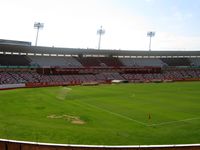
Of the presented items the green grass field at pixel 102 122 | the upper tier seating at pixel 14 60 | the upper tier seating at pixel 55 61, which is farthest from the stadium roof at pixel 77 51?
the green grass field at pixel 102 122

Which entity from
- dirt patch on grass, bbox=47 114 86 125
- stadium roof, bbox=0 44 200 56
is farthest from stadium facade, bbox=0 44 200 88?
dirt patch on grass, bbox=47 114 86 125

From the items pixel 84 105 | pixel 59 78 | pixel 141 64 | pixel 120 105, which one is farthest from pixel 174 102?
pixel 141 64

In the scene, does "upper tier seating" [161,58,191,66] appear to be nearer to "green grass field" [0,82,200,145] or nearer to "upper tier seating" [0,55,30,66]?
"upper tier seating" [0,55,30,66]

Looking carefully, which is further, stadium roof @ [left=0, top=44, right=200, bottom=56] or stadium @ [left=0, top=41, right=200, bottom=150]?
stadium roof @ [left=0, top=44, right=200, bottom=56]

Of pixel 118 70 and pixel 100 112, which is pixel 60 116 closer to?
pixel 100 112

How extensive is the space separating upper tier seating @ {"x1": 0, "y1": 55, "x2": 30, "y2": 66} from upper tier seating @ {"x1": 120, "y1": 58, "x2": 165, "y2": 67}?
3653 centimetres

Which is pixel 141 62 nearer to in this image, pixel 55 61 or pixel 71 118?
pixel 55 61

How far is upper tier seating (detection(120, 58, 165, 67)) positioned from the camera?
112 m

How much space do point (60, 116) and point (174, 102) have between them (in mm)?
19557

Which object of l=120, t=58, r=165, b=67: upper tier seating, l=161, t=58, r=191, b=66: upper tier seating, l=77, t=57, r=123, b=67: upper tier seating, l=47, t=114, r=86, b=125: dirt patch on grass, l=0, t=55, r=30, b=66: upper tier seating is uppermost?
l=161, t=58, r=191, b=66: upper tier seating

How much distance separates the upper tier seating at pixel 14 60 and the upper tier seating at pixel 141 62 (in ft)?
120

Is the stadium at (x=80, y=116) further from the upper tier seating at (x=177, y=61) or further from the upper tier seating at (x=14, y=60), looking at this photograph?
the upper tier seating at (x=177, y=61)

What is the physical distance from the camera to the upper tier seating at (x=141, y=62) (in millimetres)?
112000

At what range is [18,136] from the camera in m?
23.9
